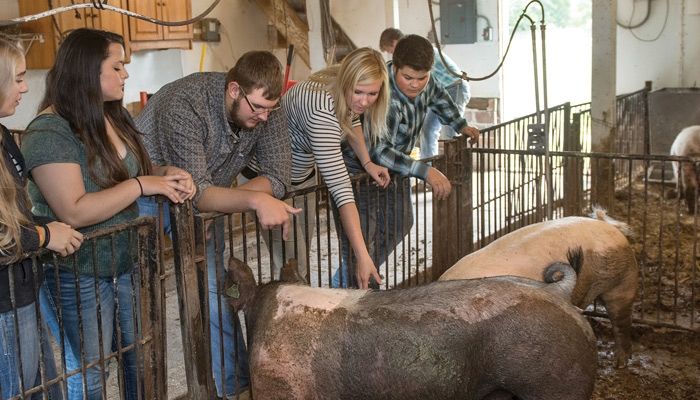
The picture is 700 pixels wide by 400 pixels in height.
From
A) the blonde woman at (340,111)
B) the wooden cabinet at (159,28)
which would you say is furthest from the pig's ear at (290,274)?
the wooden cabinet at (159,28)

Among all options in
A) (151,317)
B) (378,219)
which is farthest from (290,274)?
(378,219)

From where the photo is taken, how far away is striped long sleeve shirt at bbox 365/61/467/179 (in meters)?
4.35

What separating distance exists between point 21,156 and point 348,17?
7082 millimetres

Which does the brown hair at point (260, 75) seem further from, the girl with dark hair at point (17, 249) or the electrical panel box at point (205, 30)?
the electrical panel box at point (205, 30)

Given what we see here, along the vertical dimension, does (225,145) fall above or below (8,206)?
above

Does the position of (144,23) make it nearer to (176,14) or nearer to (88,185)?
(176,14)

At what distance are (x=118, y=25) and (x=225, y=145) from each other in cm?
410

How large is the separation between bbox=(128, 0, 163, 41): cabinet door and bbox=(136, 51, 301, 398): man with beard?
13.3 feet

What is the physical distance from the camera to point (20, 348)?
262cm

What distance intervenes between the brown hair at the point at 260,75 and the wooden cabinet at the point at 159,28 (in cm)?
436

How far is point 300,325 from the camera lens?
279 cm

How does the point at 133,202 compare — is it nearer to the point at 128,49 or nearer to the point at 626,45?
the point at 128,49

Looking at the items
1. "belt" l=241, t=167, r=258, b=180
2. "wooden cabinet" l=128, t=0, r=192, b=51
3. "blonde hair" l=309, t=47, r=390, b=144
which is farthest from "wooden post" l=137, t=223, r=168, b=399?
"wooden cabinet" l=128, t=0, r=192, b=51

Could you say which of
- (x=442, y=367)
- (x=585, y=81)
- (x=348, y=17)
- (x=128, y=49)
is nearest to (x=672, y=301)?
(x=442, y=367)
